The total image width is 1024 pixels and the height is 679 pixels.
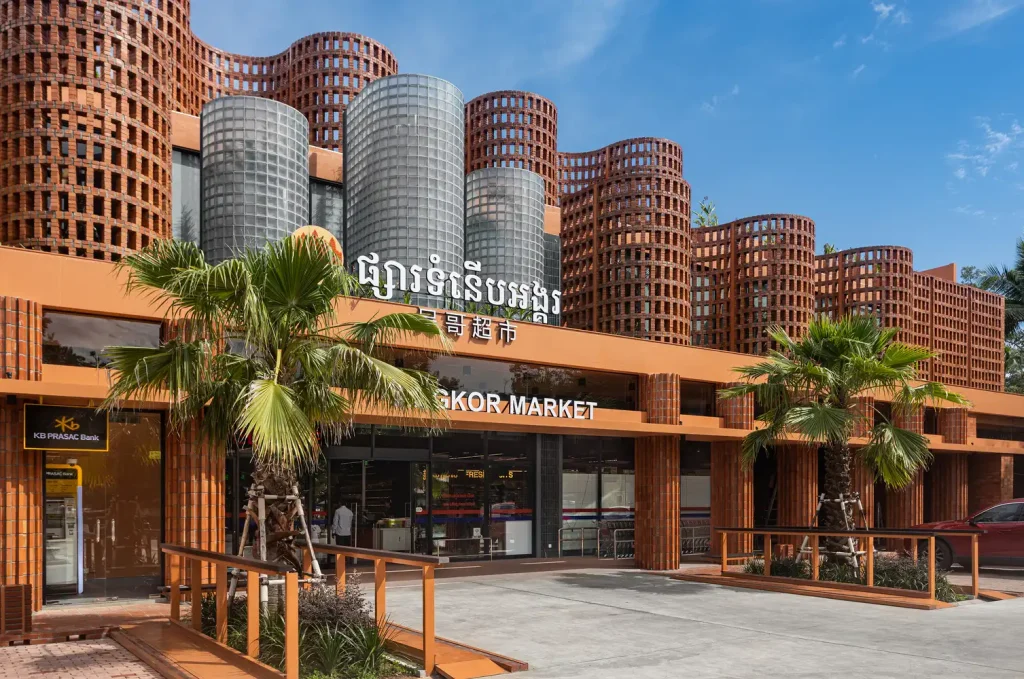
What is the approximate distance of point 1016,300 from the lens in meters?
54.7

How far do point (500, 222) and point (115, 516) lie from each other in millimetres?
16634

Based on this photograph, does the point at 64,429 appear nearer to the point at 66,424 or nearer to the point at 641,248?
the point at 66,424

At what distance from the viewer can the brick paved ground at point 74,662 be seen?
9352 mm

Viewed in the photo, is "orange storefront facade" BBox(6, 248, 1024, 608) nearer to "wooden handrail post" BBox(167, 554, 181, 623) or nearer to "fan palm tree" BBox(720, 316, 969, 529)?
"wooden handrail post" BBox(167, 554, 181, 623)

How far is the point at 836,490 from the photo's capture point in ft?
58.3

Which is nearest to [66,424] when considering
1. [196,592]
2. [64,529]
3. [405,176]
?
[64,529]

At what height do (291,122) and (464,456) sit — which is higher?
(291,122)

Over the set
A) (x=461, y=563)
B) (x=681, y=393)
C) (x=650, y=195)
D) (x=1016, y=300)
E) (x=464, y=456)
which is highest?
(x=650, y=195)

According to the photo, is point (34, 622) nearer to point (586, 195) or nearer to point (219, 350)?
point (219, 350)

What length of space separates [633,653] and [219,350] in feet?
21.0

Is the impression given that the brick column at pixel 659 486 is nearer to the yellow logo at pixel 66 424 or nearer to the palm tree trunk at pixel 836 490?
the palm tree trunk at pixel 836 490

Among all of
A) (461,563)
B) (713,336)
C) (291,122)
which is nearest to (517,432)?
(461,563)

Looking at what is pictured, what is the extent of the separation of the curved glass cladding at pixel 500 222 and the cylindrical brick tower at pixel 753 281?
2332 centimetres

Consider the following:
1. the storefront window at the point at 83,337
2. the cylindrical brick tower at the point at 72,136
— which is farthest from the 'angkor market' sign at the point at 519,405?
the cylindrical brick tower at the point at 72,136
